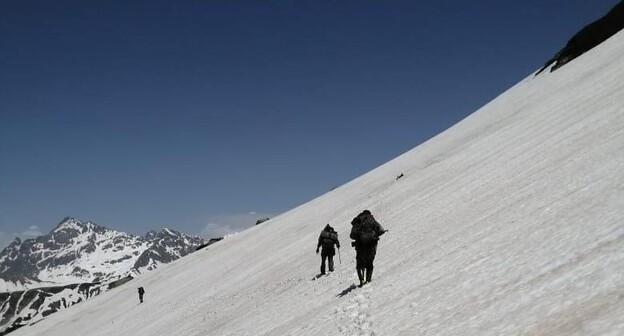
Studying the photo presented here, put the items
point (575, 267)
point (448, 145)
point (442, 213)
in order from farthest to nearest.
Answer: point (448, 145), point (442, 213), point (575, 267)

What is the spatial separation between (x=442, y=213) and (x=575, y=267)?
46.0ft

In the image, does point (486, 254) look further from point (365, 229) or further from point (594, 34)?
point (594, 34)

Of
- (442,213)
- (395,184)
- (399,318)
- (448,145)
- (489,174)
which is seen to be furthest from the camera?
(448,145)

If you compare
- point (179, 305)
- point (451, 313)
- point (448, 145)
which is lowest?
point (451, 313)

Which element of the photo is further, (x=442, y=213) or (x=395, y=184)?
(x=395, y=184)

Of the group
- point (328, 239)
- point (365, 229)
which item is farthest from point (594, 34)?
point (365, 229)

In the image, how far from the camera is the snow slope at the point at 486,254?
27.4ft

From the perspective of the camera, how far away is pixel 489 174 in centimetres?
2505

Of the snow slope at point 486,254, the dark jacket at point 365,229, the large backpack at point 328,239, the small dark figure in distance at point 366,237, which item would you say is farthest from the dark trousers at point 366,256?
the large backpack at point 328,239

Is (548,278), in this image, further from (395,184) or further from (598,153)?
(395,184)

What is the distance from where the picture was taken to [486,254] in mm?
12727

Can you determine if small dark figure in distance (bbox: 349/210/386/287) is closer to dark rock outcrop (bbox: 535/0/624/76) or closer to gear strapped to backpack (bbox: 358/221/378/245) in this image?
gear strapped to backpack (bbox: 358/221/378/245)

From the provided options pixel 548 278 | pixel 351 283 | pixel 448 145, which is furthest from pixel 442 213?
pixel 448 145

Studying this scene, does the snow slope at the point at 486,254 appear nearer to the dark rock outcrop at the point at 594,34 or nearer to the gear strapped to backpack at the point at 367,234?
the gear strapped to backpack at the point at 367,234
